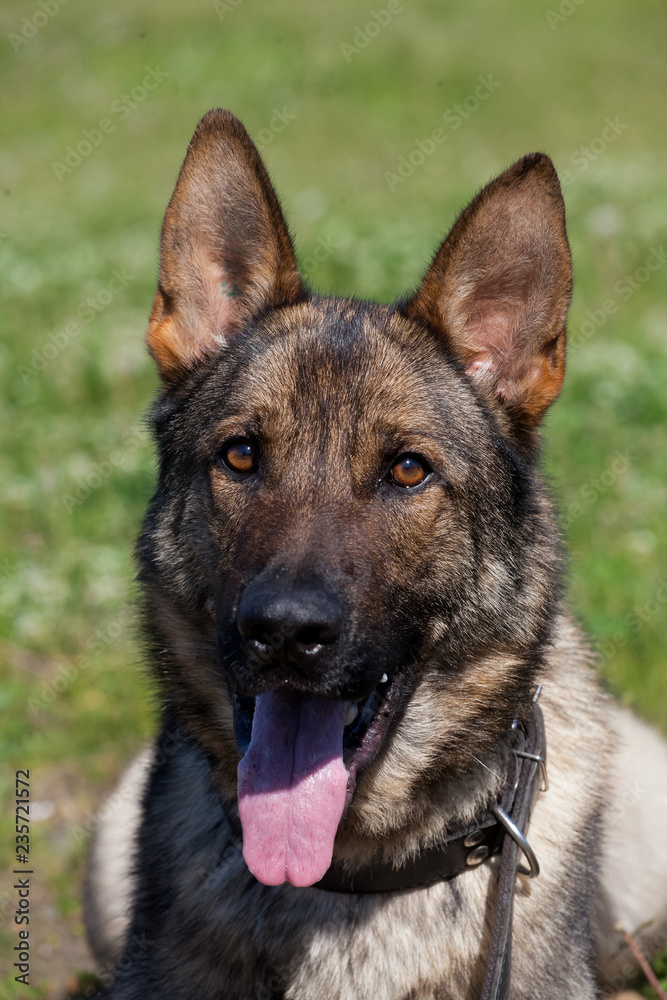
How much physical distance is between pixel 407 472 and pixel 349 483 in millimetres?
193

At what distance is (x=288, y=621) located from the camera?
93.5 inches

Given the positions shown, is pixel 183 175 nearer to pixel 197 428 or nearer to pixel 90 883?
pixel 197 428

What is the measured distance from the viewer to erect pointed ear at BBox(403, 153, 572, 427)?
9.27 feet

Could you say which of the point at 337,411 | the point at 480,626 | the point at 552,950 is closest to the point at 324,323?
the point at 337,411

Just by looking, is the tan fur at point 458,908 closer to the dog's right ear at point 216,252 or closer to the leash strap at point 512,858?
the leash strap at point 512,858

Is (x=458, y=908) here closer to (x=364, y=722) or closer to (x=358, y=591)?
(x=364, y=722)

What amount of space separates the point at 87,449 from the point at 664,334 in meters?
5.26

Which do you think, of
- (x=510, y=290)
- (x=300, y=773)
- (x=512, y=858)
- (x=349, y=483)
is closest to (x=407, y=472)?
(x=349, y=483)

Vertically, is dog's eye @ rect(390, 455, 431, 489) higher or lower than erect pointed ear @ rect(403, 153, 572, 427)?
lower

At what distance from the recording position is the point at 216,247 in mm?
3227

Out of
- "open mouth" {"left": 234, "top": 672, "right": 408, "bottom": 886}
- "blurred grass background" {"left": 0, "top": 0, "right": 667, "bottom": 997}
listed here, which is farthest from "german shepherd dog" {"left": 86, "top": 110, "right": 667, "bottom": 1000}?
"blurred grass background" {"left": 0, "top": 0, "right": 667, "bottom": 997}

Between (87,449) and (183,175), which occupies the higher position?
(183,175)

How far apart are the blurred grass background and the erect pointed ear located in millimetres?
539

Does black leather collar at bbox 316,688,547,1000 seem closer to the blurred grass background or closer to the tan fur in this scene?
the tan fur
